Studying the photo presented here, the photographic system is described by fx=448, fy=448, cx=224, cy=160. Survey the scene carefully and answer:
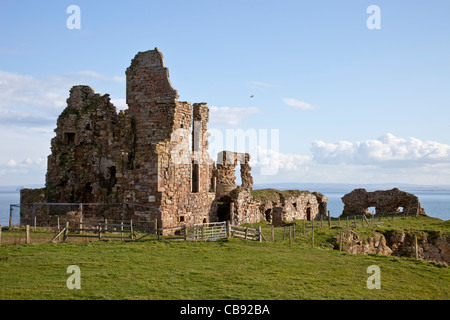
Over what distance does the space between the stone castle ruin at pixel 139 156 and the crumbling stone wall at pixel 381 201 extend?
22.1 m

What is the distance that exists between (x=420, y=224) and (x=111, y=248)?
2995 cm

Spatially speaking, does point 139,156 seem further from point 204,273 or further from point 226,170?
point 204,273

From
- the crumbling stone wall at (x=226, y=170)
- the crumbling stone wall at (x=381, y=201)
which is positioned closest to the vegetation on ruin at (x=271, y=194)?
the crumbling stone wall at (x=226, y=170)

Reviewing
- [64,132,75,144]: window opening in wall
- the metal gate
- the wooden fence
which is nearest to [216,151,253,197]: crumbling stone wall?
the wooden fence

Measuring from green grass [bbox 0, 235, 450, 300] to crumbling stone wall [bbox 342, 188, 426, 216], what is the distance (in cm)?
2999

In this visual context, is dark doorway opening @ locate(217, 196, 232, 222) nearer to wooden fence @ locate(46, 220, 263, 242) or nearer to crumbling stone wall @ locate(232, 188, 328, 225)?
crumbling stone wall @ locate(232, 188, 328, 225)

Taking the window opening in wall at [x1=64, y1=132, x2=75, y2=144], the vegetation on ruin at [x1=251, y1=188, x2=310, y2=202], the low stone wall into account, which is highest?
the window opening in wall at [x1=64, y1=132, x2=75, y2=144]

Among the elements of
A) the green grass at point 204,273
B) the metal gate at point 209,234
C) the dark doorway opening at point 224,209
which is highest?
the dark doorway opening at point 224,209

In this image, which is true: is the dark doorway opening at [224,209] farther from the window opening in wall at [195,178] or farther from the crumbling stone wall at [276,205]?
the window opening in wall at [195,178]

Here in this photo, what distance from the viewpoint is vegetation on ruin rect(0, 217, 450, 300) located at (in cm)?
1382

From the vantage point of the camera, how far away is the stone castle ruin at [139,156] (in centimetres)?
2794

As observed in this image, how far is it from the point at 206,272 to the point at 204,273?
0.65ft
